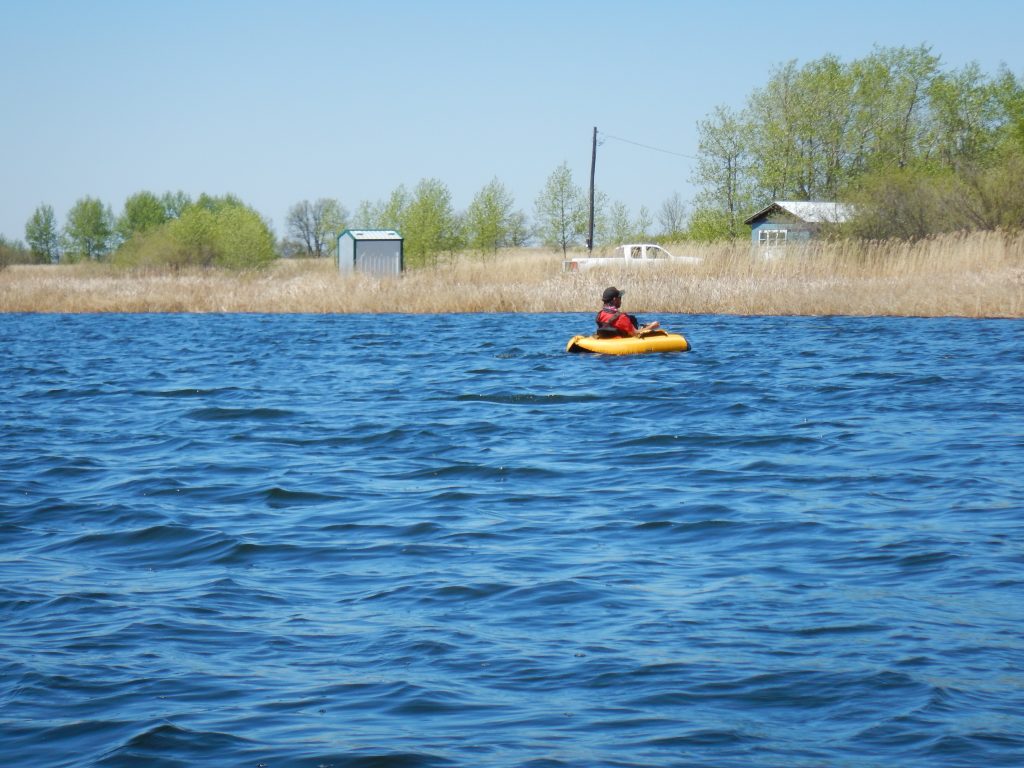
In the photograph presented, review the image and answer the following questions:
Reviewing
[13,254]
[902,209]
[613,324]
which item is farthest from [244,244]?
[613,324]

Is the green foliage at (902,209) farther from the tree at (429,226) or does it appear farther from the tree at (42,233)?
the tree at (42,233)

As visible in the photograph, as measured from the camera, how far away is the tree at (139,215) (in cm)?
9662

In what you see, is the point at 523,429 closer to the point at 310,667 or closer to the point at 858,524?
the point at 858,524

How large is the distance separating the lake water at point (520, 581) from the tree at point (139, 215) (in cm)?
8789

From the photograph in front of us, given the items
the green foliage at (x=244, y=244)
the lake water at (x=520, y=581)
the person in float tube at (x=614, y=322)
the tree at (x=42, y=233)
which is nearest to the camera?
the lake water at (x=520, y=581)

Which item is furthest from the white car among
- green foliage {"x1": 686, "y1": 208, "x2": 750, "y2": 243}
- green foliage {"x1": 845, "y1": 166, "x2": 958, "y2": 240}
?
green foliage {"x1": 686, "y1": 208, "x2": 750, "y2": 243}

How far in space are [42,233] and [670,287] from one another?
3120 inches

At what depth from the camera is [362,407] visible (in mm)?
12742

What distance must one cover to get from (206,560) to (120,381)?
1026 cm

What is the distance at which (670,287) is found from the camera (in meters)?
26.0

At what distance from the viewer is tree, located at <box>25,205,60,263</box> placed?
311 feet

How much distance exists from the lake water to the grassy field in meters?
11.2

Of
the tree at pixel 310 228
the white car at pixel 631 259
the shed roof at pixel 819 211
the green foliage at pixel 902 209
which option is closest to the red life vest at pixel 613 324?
the white car at pixel 631 259

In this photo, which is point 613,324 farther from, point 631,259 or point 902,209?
point 902,209
